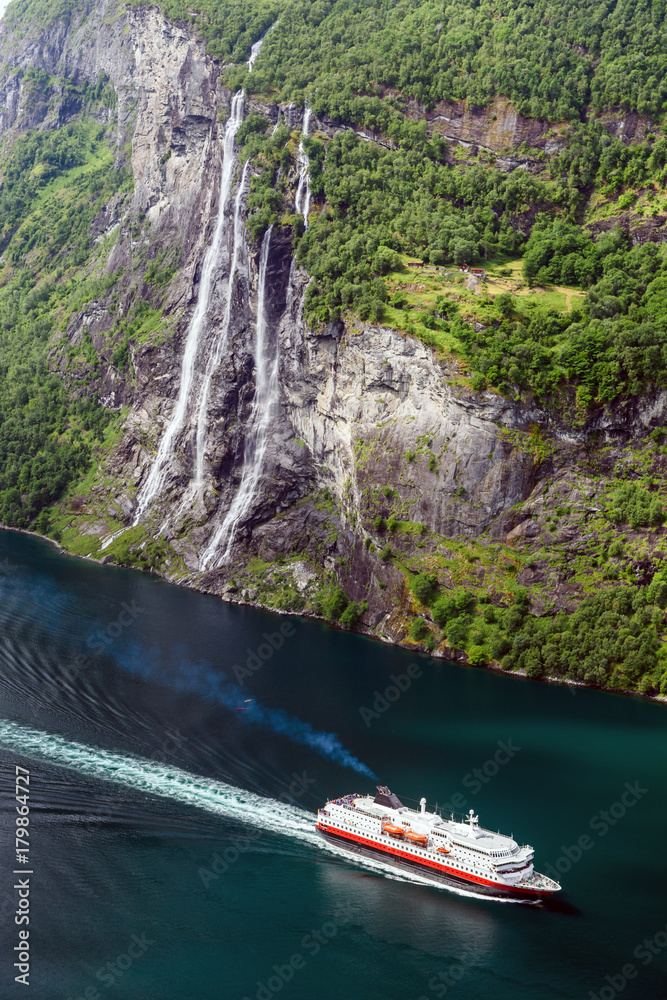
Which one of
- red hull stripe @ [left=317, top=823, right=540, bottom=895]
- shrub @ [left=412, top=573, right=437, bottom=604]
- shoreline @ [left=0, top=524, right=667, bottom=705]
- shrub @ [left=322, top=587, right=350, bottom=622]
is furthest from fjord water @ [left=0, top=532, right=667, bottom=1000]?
shrub @ [left=322, top=587, right=350, bottom=622]

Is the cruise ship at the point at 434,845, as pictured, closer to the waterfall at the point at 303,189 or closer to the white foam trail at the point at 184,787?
the white foam trail at the point at 184,787

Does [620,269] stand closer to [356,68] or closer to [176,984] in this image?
[356,68]

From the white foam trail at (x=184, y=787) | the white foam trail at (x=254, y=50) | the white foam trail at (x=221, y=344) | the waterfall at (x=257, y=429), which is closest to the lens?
the white foam trail at (x=184, y=787)

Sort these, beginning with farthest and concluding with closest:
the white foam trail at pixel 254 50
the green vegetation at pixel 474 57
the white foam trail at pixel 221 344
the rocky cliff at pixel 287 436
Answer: the white foam trail at pixel 254 50
the green vegetation at pixel 474 57
the white foam trail at pixel 221 344
the rocky cliff at pixel 287 436

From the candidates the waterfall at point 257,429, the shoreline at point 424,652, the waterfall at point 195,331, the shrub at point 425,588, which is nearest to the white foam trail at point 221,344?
the waterfall at point 195,331

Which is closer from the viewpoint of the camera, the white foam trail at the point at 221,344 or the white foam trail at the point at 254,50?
the white foam trail at the point at 221,344
